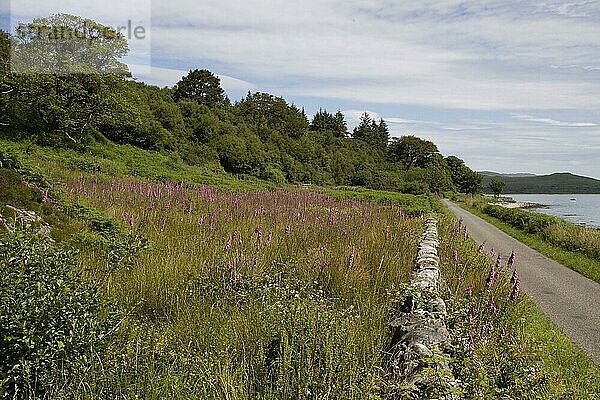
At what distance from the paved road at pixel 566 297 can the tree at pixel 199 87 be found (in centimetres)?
5248

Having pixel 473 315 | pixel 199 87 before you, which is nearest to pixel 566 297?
pixel 473 315

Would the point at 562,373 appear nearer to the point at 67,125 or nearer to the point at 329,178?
the point at 67,125

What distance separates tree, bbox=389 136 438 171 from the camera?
102938 mm

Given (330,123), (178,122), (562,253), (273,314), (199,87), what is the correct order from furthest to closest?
(330,123)
(199,87)
(178,122)
(562,253)
(273,314)

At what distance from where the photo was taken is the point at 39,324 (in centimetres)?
325

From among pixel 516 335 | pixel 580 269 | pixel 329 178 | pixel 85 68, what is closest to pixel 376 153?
pixel 329 178

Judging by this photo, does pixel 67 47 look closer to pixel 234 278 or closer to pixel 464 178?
pixel 234 278

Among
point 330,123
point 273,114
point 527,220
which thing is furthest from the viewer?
point 330,123

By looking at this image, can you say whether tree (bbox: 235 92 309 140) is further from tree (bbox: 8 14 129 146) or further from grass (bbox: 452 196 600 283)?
grass (bbox: 452 196 600 283)

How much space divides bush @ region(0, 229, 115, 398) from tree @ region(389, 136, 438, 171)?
101271 millimetres

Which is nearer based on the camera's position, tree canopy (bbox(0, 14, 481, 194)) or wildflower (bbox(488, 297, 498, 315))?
wildflower (bbox(488, 297, 498, 315))

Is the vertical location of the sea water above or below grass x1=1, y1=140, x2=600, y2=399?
below

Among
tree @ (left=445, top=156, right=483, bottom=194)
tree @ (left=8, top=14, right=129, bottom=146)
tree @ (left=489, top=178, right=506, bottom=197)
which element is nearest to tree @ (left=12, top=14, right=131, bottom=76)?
tree @ (left=8, top=14, right=129, bottom=146)

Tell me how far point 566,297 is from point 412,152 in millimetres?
94992
